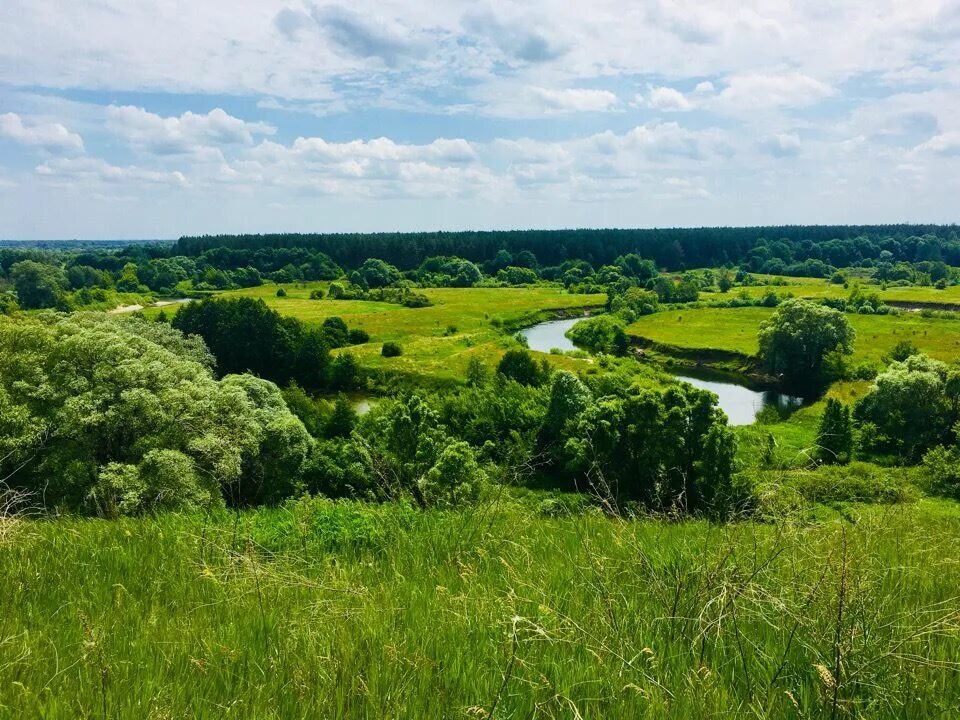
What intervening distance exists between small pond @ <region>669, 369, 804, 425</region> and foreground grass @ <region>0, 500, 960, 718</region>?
52974mm

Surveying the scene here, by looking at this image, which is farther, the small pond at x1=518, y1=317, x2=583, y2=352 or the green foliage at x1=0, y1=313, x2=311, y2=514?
the small pond at x1=518, y1=317, x2=583, y2=352

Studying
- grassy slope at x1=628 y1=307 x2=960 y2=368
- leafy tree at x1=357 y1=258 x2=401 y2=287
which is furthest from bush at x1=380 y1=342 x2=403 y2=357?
leafy tree at x1=357 y1=258 x2=401 y2=287

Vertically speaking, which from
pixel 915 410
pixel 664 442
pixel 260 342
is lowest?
pixel 915 410

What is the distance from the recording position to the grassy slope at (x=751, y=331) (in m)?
74.1

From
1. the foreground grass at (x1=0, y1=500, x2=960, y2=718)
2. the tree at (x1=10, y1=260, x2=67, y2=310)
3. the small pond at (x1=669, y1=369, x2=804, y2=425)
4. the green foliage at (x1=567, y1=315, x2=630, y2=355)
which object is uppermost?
the foreground grass at (x1=0, y1=500, x2=960, y2=718)

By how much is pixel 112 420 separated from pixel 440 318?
7632 centimetres

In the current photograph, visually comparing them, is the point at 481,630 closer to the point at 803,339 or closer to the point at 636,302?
the point at 803,339

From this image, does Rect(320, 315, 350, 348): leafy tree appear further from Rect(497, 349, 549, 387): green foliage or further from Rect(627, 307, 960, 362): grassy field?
Rect(627, 307, 960, 362): grassy field

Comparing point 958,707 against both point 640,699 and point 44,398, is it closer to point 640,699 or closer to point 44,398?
point 640,699

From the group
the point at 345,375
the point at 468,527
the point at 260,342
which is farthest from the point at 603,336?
the point at 468,527

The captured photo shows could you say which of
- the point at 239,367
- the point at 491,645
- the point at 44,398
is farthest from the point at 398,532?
the point at 239,367

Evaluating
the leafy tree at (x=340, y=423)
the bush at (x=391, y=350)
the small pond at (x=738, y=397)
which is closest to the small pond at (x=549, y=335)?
the small pond at (x=738, y=397)

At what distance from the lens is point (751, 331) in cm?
8675

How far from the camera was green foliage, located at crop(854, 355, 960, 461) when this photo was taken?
43906 millimetres
